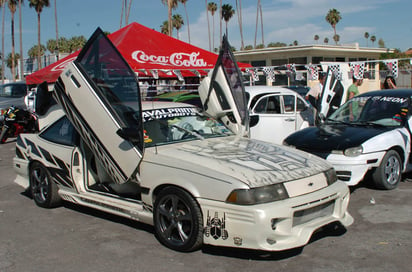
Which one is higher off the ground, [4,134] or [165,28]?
[165,28]

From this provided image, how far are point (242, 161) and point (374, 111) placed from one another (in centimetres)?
408

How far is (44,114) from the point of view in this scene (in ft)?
21.5

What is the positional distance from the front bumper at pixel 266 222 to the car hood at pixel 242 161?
0.80ft

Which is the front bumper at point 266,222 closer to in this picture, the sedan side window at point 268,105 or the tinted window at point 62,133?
the tinted window at point 62,133

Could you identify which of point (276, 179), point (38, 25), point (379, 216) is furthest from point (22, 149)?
point (38, 25)

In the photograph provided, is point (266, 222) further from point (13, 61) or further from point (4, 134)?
point (13, 61)

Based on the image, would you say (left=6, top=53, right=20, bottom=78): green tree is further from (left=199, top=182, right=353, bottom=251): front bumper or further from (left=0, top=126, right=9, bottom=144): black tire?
(left=199, top=182, right=353, bottom=251): front bumper

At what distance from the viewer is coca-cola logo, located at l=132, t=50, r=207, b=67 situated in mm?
11633

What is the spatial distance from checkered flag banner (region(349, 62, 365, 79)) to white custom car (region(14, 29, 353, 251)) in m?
5.41

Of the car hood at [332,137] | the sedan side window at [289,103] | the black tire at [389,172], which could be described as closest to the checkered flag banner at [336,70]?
the sedan side window at [289,103]

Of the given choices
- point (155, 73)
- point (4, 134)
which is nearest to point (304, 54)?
point (155, 73)

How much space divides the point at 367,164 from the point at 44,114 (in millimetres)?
4872

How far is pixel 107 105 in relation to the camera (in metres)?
4.82

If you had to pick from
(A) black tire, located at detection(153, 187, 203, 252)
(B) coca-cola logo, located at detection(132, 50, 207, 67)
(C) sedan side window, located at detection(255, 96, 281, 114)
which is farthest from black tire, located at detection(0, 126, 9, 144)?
(A) black tire, located at detection(153, 187, 203, 252)
